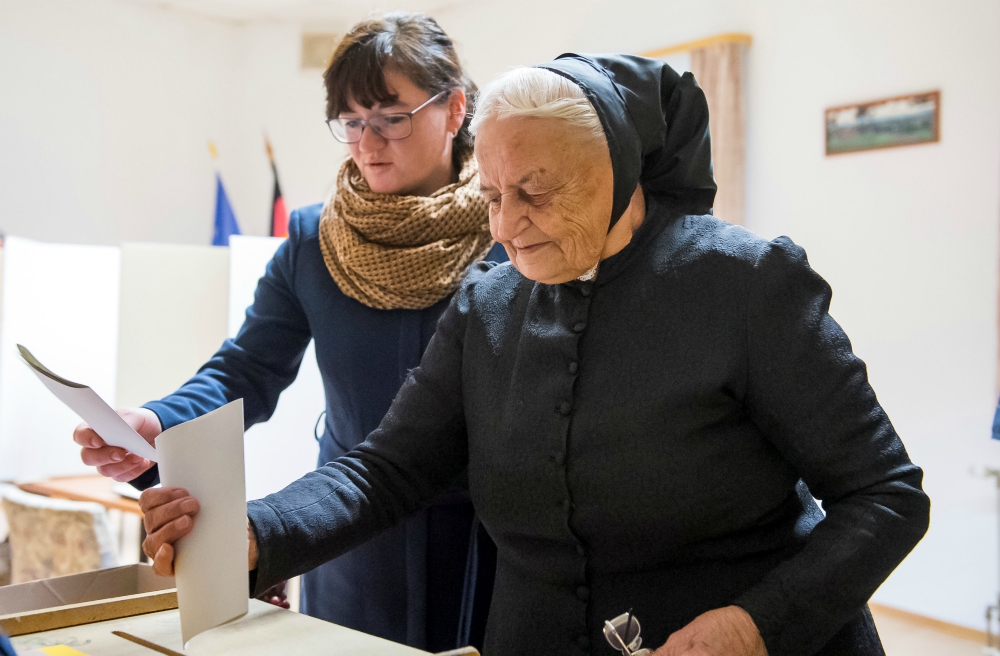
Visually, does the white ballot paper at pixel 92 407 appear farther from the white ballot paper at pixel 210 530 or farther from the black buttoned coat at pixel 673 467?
the black buttoned coat at pixel 673 467

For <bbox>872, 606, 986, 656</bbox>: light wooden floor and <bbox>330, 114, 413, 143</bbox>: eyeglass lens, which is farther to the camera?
<bbox>872, 606, 986, 656</bbox>: light wooden floor

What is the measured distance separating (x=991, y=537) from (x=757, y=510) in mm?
3411

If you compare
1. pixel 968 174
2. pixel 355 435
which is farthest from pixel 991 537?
pixel 355 435

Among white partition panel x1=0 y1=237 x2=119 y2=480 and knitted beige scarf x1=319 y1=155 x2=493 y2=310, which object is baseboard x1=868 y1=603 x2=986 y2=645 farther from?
white partition panel x1=0 y1=237 x2=119 y2=480

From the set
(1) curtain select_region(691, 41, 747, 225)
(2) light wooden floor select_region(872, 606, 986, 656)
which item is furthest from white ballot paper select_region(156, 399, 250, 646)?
(1) curtain select_region(691, 41, 747, 225)

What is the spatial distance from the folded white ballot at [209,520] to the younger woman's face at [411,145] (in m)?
0.71

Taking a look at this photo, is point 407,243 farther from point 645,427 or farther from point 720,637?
point 720,637

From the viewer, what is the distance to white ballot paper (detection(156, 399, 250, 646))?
950mm

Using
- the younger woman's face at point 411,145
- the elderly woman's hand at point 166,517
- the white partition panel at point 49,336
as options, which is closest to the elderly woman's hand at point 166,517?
the elderly woman's hand at point 166,517

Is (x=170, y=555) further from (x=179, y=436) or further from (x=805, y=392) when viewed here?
(x=805, y=392)

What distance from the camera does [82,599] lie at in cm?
122

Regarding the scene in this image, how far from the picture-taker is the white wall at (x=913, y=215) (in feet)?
12.8

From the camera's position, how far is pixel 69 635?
3.32 ft

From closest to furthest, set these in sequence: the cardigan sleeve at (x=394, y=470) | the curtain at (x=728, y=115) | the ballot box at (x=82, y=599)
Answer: the ballot box at (x=82, y=599) → the cardigan sleeve at (x=394, y=470) → the curtain at (x=728, y=115)
